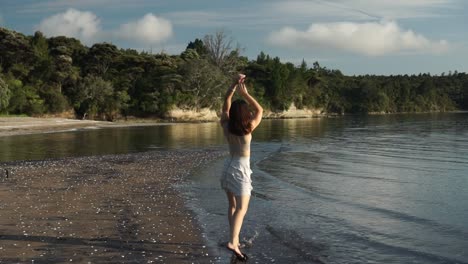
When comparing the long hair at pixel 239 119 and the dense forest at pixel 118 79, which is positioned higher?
the dense forest at pixel 118 79

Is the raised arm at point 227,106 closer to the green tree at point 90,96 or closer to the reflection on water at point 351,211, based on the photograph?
the reflection on water at point 351,211

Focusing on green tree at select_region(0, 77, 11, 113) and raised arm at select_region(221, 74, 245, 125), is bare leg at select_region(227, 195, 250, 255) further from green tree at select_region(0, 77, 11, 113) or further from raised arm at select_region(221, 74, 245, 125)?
green tree at select_region(0, 77, 11, 113)

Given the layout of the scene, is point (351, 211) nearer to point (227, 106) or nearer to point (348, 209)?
point (348, 209)

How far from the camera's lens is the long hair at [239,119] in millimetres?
6758

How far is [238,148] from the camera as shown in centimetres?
698

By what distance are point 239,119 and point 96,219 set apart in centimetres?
456

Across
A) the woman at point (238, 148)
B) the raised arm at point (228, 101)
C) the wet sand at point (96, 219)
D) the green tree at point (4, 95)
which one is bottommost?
the wet sand at point (96, 219)

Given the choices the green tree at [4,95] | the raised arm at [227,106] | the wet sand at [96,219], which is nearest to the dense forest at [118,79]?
the green tree at [4,95]

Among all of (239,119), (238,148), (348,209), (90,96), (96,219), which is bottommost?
(348,209)

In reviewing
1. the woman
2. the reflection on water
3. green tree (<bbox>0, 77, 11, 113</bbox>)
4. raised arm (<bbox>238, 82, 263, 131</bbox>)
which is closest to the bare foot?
the woman

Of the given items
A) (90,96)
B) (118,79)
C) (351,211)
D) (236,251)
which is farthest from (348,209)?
(118,79)

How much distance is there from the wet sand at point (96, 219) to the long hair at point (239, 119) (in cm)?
207

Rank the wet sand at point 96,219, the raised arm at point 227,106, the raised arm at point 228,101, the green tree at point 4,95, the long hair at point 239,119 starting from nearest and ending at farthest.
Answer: the long hair at point 239,119, the raised arm at point 228,101, the raised arm at point 227,106, the wet sand at point 96,219, the green tree at point 4,95

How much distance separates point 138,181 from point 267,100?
9081 centimetres
